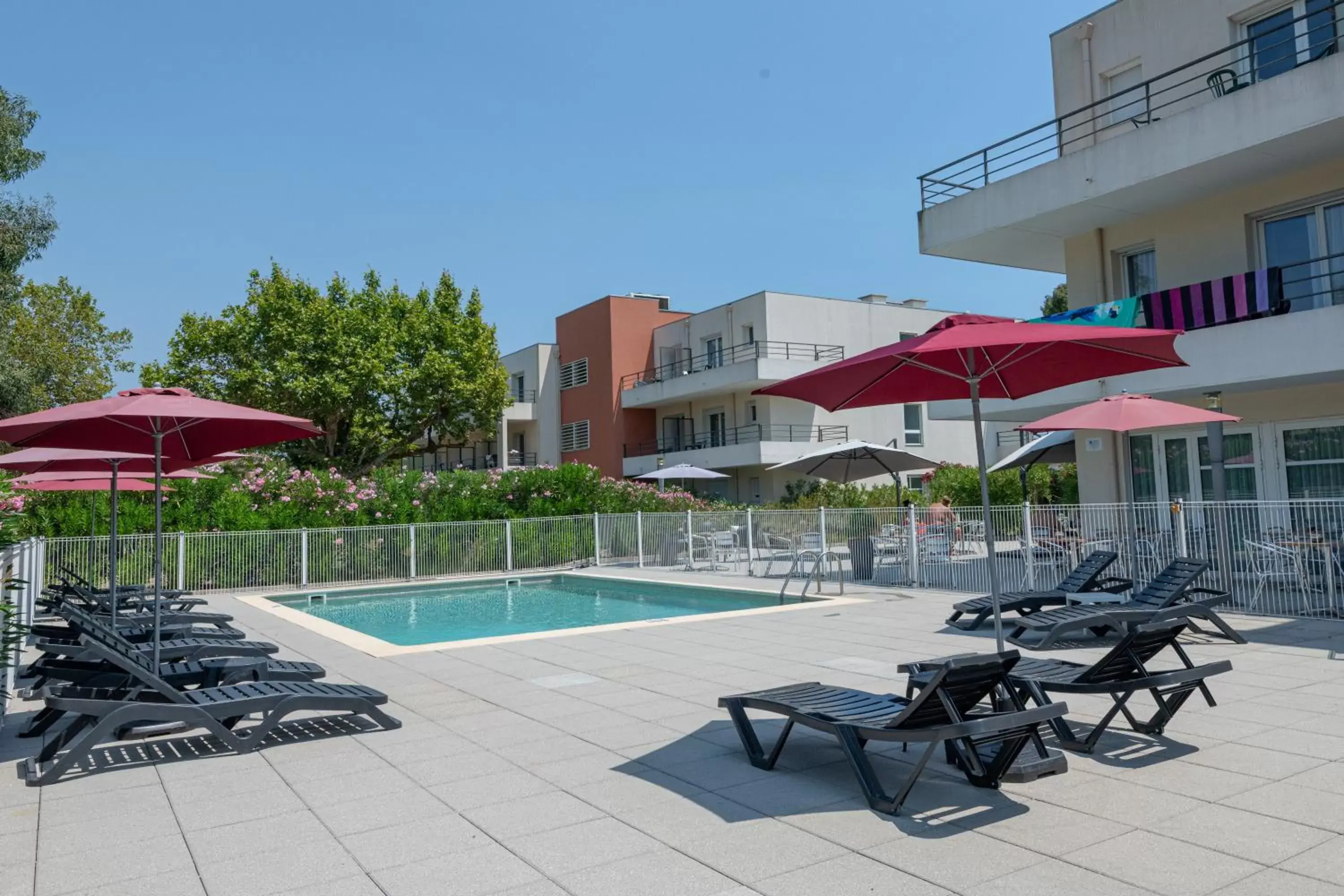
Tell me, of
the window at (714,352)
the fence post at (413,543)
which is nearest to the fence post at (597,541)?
the fence post at (413,543)

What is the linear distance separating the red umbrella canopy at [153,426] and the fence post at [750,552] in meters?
12.3

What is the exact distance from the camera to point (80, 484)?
40.4ft

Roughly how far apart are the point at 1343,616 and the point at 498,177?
1552cm

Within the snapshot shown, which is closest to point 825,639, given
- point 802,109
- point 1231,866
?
point 1231,866

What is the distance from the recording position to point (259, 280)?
33469mm

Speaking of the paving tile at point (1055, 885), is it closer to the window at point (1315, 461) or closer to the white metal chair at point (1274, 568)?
the white metal chair at point (1274, 568)

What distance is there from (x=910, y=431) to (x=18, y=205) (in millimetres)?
30217

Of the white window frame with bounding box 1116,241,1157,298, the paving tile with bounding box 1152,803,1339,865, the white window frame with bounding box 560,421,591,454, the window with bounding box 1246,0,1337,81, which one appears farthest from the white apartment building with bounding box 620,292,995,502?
the paving tile with bounding box 1152,803,1339,865

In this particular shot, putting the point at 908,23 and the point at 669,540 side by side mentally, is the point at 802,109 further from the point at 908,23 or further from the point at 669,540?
the point at 669,540

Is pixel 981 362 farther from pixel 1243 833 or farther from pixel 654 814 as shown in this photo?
pixel 654 814

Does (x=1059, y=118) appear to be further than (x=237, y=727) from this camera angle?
Yes

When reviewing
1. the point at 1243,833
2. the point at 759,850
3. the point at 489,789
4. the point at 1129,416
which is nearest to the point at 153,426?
the point at 489,789

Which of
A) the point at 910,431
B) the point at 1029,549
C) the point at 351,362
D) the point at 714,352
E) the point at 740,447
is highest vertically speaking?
the point at 714,352

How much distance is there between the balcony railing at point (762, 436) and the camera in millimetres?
35844
